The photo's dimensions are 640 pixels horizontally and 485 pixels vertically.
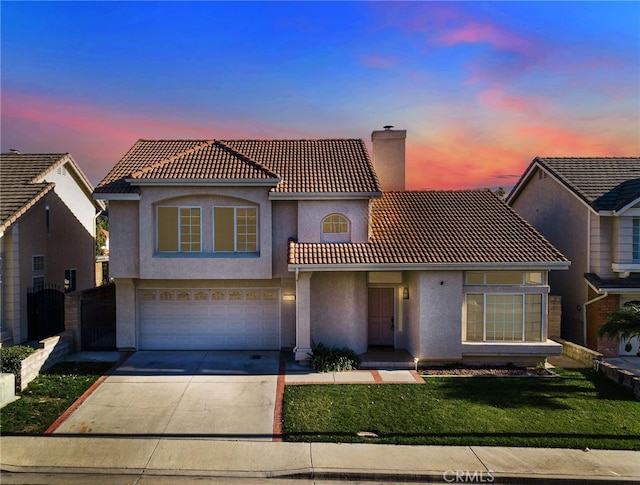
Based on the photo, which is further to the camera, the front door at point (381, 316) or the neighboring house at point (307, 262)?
the front door at point (381, 316)

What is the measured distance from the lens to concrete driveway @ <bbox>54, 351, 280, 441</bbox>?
30.8 feet

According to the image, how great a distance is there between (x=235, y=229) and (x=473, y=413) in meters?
9.11

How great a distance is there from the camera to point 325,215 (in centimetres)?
1448

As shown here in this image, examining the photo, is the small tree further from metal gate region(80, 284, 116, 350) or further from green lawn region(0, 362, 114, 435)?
metal gate region(80, 284, 116, 350)

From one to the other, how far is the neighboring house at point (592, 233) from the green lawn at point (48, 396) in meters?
17.2

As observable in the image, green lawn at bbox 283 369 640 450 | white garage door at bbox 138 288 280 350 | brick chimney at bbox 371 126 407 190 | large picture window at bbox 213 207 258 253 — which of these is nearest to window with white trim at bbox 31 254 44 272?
white garage door at bbox 138 288 280 350

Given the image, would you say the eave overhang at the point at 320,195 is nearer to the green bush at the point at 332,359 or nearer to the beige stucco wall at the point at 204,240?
the beige stucco wall at the point at 204,240

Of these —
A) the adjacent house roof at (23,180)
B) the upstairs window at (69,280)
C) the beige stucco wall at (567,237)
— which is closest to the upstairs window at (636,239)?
the beige stucco wall at (567,237)

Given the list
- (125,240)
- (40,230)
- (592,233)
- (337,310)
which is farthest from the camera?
(40,230)

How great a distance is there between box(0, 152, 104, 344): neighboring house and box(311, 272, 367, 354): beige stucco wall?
10623 millimetres

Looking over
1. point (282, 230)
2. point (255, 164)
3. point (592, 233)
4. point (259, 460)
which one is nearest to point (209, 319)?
point (282, 230)

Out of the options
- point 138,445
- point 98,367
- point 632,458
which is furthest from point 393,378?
point 98,367

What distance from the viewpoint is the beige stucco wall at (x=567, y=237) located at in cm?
1680

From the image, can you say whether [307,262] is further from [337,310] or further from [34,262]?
[34,262]
